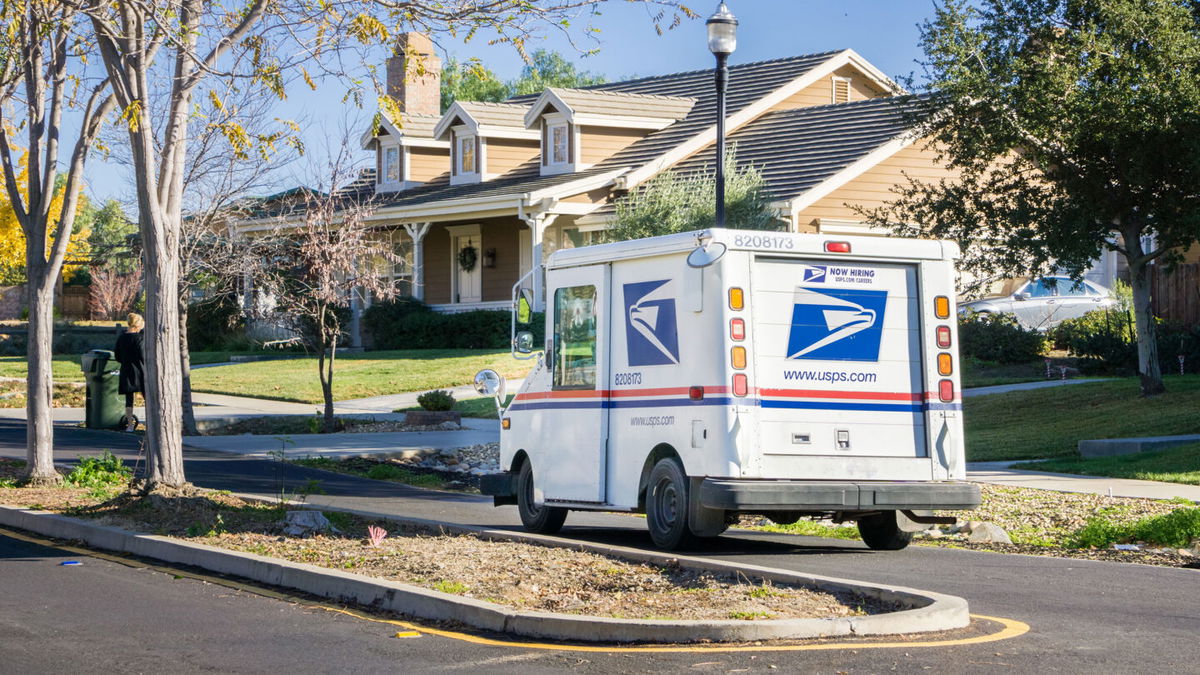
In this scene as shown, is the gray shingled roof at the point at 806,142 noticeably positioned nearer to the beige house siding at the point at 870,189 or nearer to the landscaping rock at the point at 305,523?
the beige house siding at the point at 870,189

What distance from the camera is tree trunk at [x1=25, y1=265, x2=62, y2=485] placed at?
14.5 metres

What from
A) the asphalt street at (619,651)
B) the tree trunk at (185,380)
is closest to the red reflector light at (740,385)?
the asphalt street at (619,651)

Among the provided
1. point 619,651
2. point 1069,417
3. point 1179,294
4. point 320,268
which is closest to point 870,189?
point 1179,294

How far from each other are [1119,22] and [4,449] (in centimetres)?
1614

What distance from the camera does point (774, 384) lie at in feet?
35.8

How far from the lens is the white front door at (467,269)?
40938 mm

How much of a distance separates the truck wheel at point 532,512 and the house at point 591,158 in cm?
1695

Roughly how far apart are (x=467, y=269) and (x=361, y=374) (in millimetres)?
9953

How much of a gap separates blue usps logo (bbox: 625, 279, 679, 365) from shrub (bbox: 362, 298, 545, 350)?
24.1 m

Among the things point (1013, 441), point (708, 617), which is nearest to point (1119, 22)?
point (1013, 441)

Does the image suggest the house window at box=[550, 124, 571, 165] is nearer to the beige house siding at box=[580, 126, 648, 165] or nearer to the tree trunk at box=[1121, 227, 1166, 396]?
the beige house siding at box=[580, 126, 648, 165]

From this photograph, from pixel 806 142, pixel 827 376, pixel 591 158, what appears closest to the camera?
pixel 827 376

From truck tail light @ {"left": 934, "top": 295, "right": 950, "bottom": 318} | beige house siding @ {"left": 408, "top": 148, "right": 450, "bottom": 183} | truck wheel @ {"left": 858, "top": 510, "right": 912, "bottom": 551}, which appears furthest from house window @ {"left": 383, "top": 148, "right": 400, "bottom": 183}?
truck tail light @ {"left": 934, "top": 295, "right": 950, "bottom": 318}

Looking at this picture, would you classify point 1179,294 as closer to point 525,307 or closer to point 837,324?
point 837,324
